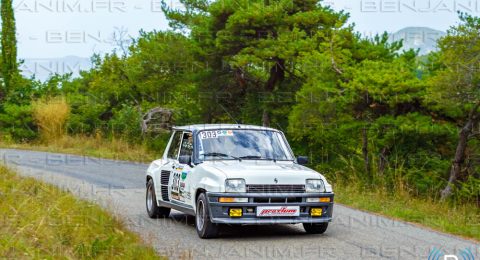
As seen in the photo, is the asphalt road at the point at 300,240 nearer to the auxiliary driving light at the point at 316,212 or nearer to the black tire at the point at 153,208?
the black tire at the point at 153,208

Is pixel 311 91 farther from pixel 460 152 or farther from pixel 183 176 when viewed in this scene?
pixel 183 176

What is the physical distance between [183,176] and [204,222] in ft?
4.60

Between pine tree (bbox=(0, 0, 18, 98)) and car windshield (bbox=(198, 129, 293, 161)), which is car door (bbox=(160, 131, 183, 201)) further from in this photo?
pine tree (bbox=(0, 0, 18, 98))

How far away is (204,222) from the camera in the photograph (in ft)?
32.4

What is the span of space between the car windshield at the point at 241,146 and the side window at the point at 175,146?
2.95 feet

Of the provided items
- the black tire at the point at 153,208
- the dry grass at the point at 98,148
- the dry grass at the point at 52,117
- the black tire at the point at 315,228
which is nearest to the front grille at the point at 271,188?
the black tire at the point at 315,228

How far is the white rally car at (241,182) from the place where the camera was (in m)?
9.69

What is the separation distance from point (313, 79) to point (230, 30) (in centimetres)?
623

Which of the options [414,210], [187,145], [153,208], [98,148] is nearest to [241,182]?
[187,145]

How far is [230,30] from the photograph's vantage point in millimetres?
27531

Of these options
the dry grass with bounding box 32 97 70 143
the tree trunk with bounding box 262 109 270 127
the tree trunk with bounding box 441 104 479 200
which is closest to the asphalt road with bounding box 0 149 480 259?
the tree trunk with bounding box 441 104 479 200

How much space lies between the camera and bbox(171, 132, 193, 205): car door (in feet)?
35.7

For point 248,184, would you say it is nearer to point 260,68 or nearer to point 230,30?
point 230,30

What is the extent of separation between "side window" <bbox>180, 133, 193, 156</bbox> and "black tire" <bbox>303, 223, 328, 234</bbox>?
90.2 inches
